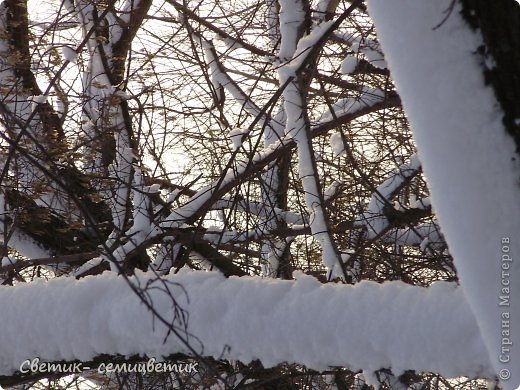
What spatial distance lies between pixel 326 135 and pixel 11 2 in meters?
2.24

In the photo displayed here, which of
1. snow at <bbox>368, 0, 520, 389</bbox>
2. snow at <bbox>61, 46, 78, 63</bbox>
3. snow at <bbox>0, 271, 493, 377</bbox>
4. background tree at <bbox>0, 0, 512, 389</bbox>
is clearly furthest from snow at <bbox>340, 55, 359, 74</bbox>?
snow at <bbox>368, 0, 520, 389</bbox>

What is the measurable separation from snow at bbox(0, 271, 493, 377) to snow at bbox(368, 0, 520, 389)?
30cm

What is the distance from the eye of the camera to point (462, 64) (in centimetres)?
93

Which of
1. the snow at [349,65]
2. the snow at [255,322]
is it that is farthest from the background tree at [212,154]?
the snow at [255,322]

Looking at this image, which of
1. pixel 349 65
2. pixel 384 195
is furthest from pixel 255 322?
pixel 384 195

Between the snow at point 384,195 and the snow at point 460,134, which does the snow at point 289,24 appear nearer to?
the snow at point 384,195

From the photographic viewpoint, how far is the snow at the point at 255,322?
1.26 m

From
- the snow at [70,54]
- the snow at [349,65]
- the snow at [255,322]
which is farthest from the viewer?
the snow at [349,65]

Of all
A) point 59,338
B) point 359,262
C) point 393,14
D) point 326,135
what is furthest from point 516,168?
point 326,135

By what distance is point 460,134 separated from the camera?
3.05 ft

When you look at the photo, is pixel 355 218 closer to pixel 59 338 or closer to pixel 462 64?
pixel 59 338

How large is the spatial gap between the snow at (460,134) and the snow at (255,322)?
0.30 m

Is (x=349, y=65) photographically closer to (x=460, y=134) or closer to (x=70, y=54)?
(x=70, y=54)

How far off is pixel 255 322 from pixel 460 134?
2.23ft
